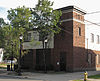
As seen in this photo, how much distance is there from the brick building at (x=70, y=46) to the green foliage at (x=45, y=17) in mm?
3274

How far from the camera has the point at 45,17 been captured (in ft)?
80.7

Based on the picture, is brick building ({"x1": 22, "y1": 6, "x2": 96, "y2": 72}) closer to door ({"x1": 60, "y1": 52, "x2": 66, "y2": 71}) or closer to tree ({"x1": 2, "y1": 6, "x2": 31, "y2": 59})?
door ({"x1": 60, "y1": 52, "x2": 66, "y2": 71})

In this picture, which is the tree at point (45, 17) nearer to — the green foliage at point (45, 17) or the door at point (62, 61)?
the green foliage at point (45, 17)

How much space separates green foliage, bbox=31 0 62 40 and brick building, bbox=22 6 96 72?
129 inches

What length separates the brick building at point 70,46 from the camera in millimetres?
26922

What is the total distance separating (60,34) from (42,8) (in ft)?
19.1

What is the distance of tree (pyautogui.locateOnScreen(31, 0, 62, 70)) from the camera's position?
24322 mm

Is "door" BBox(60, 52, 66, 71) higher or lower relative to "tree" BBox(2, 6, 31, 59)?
lower

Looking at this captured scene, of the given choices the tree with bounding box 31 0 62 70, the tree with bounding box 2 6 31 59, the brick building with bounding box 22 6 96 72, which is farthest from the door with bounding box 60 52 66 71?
the tree with bounding box 2 6 31 59

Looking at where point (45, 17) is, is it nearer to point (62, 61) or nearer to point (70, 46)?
point (70, 46)

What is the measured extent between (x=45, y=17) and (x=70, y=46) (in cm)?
599

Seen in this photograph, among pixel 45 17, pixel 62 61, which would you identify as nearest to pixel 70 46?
pixel 62 61

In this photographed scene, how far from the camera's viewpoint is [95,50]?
32469 mm

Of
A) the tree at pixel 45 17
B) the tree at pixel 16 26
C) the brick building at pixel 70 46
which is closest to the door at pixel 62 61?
the brick building at pixel 70 46
